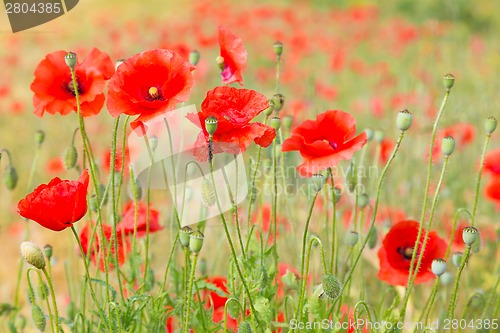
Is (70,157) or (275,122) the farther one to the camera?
(70,157)

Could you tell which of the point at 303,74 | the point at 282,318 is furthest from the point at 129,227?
the point at 303,74

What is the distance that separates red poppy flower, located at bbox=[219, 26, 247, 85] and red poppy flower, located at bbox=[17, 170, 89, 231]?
416 mm

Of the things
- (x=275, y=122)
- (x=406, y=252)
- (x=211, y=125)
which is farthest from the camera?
(x=406, y=252)

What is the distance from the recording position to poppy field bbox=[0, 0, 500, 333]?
46.9 inches

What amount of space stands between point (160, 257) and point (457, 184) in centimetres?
111

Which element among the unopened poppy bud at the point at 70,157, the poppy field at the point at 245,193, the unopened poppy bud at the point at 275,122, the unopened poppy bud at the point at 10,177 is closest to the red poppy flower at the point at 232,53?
the poppy field at the point at 245,193

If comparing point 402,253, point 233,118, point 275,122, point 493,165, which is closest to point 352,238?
point 402,253

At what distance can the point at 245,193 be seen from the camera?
1.72 metres

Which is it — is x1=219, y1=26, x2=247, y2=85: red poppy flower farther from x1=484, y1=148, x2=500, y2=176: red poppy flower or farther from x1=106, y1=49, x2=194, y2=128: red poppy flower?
x1=484, y1=148, x2=500, y2=176: red poppy flower

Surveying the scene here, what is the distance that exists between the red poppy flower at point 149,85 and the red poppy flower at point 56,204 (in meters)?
0.14

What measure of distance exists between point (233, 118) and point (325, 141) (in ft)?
0.61

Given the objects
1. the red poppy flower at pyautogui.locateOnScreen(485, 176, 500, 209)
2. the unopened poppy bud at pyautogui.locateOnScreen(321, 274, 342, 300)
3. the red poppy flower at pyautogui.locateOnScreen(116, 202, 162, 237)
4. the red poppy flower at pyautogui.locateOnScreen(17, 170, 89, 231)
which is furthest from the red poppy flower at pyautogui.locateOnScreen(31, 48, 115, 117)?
the red poppy flower at pyautogui.locateOnScreen(485, 176, 500, 209)

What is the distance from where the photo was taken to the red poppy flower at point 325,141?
4.06 ft

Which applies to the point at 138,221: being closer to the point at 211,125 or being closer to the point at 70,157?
the point at 70,157
